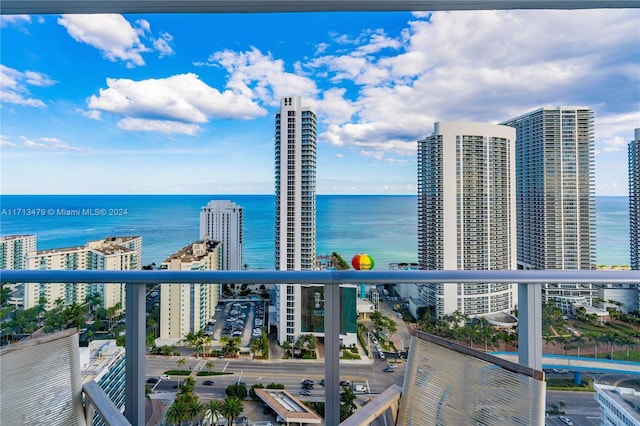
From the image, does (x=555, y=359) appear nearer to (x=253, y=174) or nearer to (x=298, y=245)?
(x=298, y=245)

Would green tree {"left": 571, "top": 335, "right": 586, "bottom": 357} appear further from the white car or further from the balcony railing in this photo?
the white car

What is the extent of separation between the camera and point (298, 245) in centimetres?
357

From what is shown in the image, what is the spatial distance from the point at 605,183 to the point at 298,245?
10.9 feet

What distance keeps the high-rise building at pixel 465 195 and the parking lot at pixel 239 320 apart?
2.21 metres

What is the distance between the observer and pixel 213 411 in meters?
1.67

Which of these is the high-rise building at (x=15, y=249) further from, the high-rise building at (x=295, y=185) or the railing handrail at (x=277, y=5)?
the high-rise building at (x=295, y=185)

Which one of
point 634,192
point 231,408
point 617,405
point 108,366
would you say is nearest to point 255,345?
point 231,408

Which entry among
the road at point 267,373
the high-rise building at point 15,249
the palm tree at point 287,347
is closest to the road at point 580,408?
the road at point 267,373

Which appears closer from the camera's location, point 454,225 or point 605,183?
point 605,183

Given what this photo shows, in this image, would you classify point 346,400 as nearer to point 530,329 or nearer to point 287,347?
point 287,347

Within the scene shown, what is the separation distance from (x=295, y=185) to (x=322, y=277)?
7.46ft

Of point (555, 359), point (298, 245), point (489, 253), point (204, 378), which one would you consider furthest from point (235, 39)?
point (555, 359)

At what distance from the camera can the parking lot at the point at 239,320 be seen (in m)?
1.62

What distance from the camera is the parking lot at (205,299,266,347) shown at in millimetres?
1618
